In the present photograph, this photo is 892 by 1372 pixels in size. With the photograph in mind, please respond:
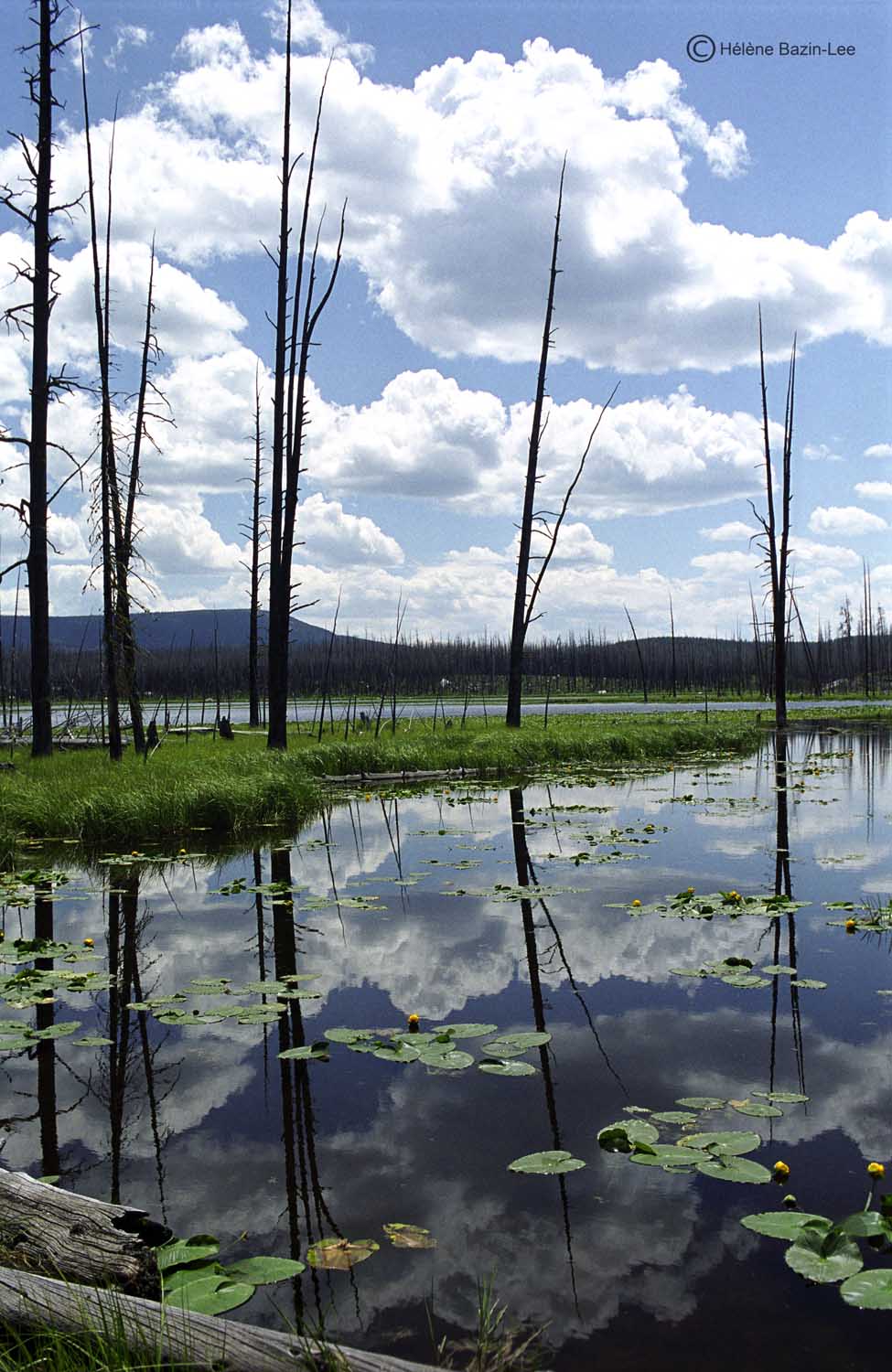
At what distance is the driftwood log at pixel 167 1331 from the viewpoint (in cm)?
182

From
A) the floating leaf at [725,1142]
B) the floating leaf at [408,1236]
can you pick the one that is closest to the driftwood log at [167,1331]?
the floating leaf at [408,1236]

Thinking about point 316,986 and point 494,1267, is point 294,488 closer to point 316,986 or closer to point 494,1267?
point 316,986

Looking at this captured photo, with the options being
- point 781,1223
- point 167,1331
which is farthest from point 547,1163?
point 167,1331

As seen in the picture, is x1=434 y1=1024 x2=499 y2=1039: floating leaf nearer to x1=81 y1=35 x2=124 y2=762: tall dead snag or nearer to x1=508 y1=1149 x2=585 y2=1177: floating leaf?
x1=508 y1=1149 x2=585 y2=1177: floating leaf

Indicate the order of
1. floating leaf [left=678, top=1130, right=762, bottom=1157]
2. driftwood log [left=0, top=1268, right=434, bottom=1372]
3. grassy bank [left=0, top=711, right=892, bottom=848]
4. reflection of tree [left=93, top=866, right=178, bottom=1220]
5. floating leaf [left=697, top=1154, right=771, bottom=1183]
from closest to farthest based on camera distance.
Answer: driftwood log [left=0, top=1268, right=434, bottom=1372] → floating leaf [left=697, top=1154, right=771, bottom=1183] → floating leaf [left=678, top=1130, right=762, bottom=1157] → reflection of tree [left=93, top=866, right=178, bottom=1220] → grassy bank [left=0, top=711, right=892, bottom=848]

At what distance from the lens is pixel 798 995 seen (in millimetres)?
4695

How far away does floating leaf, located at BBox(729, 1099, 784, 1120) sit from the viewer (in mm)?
3334

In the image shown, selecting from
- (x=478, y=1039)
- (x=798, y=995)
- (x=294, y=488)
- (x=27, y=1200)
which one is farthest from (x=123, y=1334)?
(x=294, y=488)

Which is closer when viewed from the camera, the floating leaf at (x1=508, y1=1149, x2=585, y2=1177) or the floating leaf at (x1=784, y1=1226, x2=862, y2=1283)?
the floating leaf at (x1=784, y1=1226, x2=862, y2=1283)

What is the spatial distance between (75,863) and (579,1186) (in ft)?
23.9

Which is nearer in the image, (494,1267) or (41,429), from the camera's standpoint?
(494,1267)

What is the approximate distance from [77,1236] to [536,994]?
2.88m

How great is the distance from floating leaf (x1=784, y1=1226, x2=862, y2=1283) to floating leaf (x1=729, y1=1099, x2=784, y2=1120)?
→ 77 cm

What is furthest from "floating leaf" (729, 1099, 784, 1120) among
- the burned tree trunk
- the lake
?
the burned tree trunk
